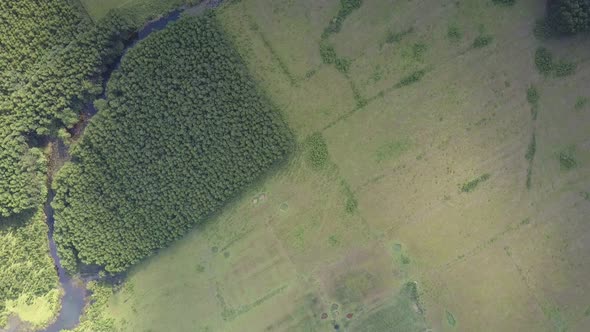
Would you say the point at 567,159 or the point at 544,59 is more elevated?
the point at 544,59

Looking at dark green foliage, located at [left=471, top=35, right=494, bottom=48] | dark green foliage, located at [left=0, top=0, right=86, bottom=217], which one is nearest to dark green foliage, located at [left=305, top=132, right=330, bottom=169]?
dark green foliage, located at [left=471, top=35, right=494, bottom=48]

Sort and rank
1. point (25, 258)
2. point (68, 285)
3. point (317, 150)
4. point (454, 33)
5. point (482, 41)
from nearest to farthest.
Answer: point (482, 41)
point (454, 33)
point (317, 150)
point (25, 258)
point (68, 285)

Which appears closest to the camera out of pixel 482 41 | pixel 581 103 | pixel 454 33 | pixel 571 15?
pixel 571 15

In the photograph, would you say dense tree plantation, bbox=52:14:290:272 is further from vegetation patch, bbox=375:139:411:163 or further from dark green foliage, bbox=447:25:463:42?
dark green foliage, bbox=447:25:463:42

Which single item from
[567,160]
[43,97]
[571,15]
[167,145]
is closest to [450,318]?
[567,160]

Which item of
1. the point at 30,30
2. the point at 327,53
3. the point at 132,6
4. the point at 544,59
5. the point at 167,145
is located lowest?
the point at 544,59

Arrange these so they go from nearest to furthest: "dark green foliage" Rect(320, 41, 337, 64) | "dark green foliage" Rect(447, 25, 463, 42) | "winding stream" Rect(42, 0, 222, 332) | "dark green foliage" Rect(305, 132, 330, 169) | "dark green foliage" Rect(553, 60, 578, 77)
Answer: "dark green foliage" Rect(553, 60, 578, 77)
"dark green foliage" Rect(447, 25, 463, 42)
"dark green foliage" Rect(320, 41, 337, 64)
"dark green foliage" Rect(305, 132, 330, 169)
"winding stream" Rect(42, 0, 222, 332)

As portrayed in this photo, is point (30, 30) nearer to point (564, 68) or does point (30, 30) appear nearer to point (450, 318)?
point (450, 318)
